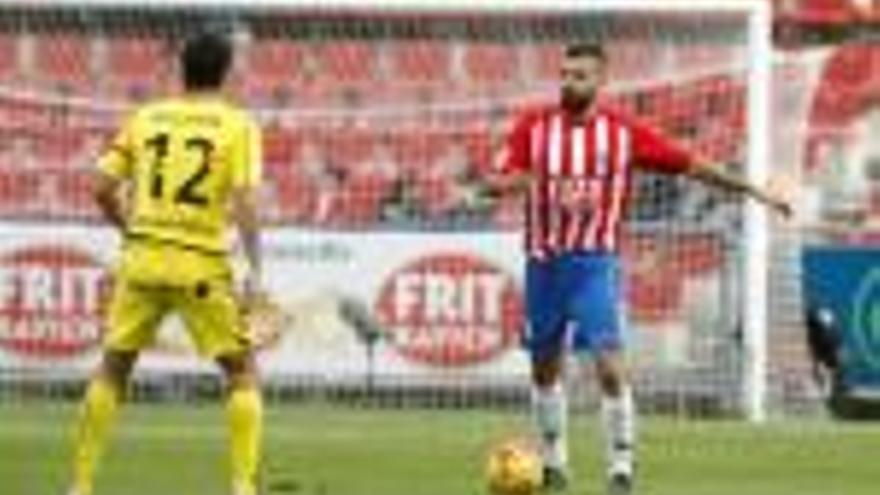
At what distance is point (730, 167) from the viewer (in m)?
23.0

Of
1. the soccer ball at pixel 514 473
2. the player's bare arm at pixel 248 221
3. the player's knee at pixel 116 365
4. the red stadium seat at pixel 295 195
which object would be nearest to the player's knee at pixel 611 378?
the soccer ball at pixel 514 473

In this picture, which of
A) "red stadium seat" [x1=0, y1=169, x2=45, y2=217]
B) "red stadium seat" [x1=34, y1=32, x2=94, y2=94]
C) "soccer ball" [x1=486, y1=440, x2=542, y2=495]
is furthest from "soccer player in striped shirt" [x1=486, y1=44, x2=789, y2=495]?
"red stadium seat" [x1=34, y1=32, x2=94, y2=94]

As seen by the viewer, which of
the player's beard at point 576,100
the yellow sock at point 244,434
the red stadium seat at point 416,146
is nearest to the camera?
the yellow sock at point 244,434

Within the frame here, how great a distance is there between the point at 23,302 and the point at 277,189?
197 cm

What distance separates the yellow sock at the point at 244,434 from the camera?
13.2 m

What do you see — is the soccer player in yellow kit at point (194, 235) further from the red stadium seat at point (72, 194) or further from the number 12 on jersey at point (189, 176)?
the red stadium seat at point (72, 194)

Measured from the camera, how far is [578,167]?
15562 mm

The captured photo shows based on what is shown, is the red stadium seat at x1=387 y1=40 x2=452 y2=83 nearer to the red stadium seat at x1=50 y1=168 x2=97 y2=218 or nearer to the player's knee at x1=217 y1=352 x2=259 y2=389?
the red stadium seat at x1=50 y1=168 x2=97 y2=218

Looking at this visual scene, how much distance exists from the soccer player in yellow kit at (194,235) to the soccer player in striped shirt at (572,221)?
7.52 ft

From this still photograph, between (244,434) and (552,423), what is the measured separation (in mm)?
2607

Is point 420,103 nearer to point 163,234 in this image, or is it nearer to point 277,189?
point 277,189

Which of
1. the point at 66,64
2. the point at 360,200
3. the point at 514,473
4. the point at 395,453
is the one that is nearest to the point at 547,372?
the point at 514,473

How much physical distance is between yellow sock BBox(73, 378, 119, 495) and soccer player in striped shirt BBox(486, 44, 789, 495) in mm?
2589

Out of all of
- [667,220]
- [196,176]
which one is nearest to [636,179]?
[667,220]
